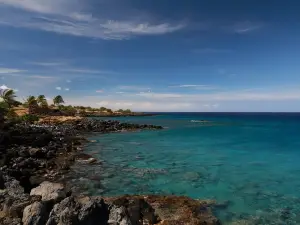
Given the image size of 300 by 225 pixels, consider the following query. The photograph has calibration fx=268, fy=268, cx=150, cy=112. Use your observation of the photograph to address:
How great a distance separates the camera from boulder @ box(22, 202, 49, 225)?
10.6 meters

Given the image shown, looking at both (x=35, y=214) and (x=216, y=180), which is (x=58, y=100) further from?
(x=35, y=214)

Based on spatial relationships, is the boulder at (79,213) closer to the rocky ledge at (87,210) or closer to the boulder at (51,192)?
the rocky ledge at (87,210)

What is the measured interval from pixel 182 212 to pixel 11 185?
1013 cm

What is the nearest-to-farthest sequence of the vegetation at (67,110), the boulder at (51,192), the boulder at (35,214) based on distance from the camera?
the boulder at (35,214)
the boulder at (51,192)
the vegetation at (67,110)

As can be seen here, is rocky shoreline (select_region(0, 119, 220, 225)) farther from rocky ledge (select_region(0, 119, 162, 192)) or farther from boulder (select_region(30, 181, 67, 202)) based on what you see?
rocky ledge (select_region(0, 119, 162, 192))

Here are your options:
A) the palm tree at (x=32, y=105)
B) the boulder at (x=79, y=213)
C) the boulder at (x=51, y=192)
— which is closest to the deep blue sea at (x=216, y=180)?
the boulder at (x=51, y=192)

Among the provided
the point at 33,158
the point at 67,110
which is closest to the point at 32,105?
the point at 67,110

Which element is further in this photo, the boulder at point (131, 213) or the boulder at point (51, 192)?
the boulder at point (51, 192)

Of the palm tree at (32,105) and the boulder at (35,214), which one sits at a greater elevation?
the palm tree at (32,105)

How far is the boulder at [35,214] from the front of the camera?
10617 millimetres

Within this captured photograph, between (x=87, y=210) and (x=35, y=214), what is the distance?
80.3 inches

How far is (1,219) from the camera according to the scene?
10.7 metres

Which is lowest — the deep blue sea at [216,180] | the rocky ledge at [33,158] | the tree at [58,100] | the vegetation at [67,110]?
the deep blue sea at [216,180]

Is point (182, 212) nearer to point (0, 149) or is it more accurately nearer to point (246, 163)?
point (246, 163)
